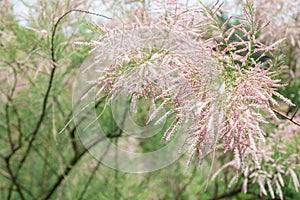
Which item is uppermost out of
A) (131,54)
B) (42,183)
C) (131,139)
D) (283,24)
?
(283,24)

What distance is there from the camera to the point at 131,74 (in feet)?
2.69

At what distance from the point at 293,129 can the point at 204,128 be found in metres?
1.00

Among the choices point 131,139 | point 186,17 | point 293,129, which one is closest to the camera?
point 186,17

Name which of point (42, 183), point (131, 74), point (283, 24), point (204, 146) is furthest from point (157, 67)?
point (42, 183)

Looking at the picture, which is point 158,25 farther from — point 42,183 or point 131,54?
point 42,183

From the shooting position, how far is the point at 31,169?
8.27 feet

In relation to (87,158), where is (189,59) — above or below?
above

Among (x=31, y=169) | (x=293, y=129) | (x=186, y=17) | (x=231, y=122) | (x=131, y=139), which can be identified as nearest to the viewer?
(x=231, y=122)

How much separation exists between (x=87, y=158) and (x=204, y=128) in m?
1.68

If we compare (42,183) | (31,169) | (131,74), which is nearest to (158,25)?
(131,74)

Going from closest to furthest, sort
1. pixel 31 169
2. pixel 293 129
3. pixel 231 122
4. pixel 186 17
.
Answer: pixel 231 122, pixel 186 17, pixel 293 129, pixel 31 169

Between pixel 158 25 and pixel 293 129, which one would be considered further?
A: pixel 293 129

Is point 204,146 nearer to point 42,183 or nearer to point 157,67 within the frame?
point 157,67

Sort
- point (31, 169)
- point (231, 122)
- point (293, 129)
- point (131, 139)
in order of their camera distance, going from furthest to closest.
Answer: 1. point (31, 169)
2. point (131, 139)
3. point (293, 129)
4. point (231, 122)
